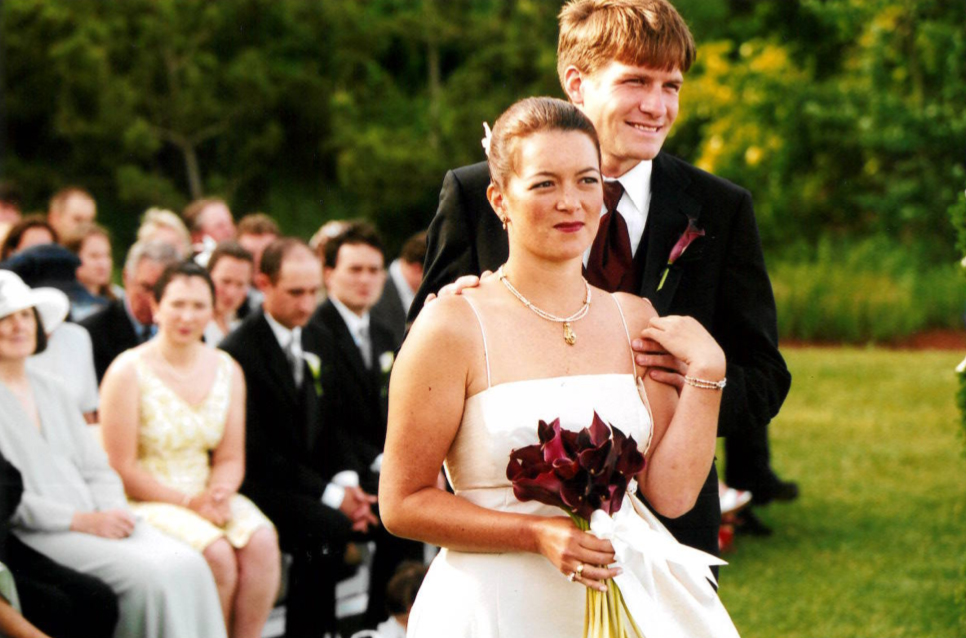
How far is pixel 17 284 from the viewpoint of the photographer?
6.18 metres

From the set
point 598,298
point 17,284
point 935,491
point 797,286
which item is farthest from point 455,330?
point 797,286

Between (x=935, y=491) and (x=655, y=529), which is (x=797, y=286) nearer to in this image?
(x=935, y=491)

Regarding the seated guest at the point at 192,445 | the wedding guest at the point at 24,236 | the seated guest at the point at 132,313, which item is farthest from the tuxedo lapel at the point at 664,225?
the wedding guest at the point at 24,236

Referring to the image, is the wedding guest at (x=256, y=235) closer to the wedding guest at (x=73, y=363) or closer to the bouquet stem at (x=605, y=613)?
the wedding guest at (x=73, y=363)

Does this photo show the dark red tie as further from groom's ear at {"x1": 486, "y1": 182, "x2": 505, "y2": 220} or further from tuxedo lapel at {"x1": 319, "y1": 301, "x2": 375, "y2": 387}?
tuxedo lapel at {"x1": 319, "y1": 301, "x2": 375, "y2": 387}

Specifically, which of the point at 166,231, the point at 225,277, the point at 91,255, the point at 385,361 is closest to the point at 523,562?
the point at 385,361

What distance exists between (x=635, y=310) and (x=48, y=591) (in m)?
3.43

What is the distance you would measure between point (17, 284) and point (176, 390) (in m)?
0.96

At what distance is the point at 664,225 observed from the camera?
3479 mm

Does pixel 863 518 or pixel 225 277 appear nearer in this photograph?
pixel 225 277

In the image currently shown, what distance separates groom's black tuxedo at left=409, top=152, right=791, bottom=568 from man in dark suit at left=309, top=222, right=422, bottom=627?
3.84 metres

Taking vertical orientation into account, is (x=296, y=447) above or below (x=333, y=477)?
above

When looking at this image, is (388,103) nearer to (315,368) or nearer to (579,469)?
(315,368)

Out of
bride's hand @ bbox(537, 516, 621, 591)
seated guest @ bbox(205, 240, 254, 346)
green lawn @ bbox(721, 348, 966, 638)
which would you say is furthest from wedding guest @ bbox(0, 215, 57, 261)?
bride's hand @ bbox(537, 516, 621, 591)
